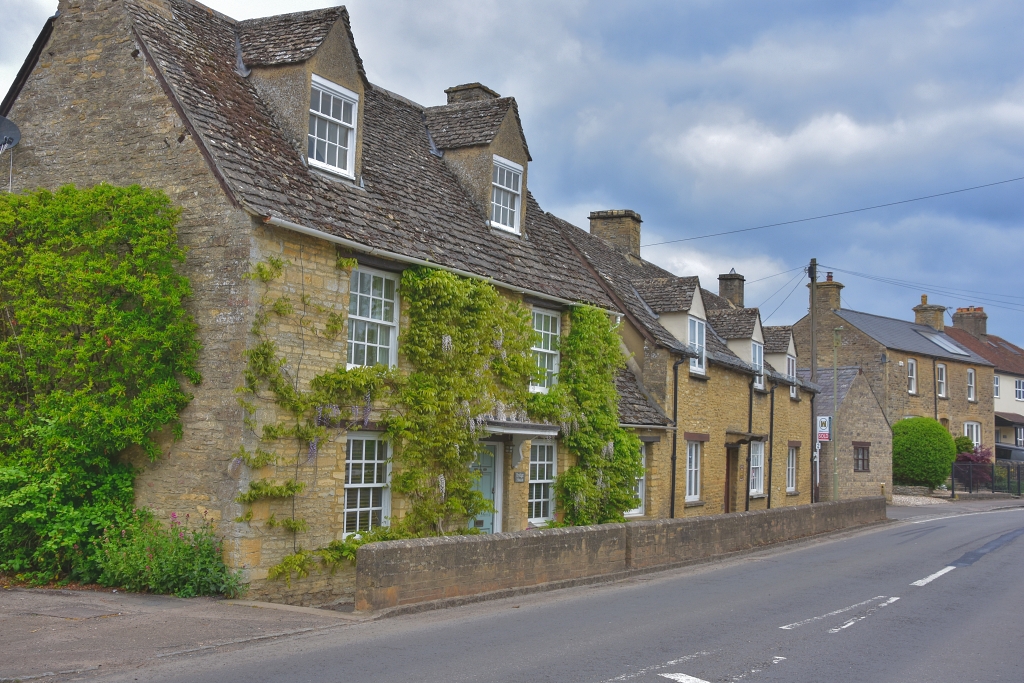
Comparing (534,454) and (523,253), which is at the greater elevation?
(523,253)

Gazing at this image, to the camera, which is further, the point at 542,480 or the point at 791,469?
the point at 791,469

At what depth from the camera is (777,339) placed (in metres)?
32.1

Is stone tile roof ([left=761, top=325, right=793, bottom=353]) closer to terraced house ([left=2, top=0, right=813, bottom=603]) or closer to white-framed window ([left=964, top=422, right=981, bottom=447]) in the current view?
terraced house ([left=2, top=0, right=813, bottom=603])

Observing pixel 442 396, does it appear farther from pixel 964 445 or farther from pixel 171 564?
pixel 964 445

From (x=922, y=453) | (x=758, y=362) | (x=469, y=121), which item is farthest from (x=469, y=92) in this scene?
(x=922, y=453)

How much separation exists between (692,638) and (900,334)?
50072 millimetres

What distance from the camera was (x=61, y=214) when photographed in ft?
41.7

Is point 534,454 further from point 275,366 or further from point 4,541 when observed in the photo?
point 4,541

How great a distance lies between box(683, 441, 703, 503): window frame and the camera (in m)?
24.3

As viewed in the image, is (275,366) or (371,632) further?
(275,366)

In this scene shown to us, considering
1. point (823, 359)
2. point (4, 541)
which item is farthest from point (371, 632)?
point (823, 359)

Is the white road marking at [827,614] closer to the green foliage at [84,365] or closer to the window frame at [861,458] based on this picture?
the green foliage at [84,365]

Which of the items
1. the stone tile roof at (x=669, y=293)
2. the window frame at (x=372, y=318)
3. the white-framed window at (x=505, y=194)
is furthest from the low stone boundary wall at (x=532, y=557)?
the white-framed window at (x=505, y=194)

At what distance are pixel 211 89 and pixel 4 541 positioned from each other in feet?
23.3
